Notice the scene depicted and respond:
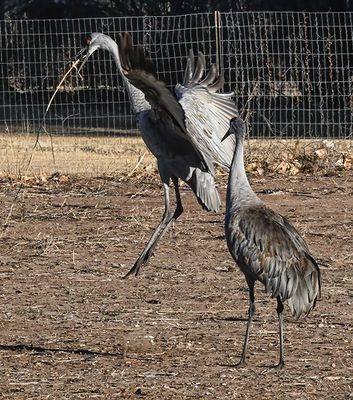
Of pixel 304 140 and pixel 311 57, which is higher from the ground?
pixel 311 57

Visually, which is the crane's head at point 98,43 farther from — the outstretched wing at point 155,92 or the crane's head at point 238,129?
the crane's head at point 238,129

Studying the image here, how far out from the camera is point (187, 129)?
8734 mm

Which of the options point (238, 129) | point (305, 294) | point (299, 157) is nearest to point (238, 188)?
point (238, 129)

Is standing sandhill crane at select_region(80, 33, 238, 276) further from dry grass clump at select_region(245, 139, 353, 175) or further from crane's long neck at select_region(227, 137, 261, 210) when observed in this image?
dry grass clump at select_region(245, 139, 353, 175)

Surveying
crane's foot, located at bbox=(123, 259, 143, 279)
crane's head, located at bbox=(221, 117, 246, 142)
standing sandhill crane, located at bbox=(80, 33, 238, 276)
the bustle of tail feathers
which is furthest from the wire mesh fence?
the bustle of tail feathers

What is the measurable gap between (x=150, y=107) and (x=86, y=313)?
181 centimetres

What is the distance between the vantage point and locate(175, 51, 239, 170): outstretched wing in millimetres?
9023

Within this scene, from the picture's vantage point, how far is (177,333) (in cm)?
716

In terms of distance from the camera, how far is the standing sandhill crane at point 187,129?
848cm

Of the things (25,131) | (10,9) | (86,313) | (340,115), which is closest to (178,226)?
(86,313)

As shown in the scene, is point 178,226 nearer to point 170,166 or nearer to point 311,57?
point 170,166

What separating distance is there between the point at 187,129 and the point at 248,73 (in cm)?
589

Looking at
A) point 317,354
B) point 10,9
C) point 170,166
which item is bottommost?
point 317,354

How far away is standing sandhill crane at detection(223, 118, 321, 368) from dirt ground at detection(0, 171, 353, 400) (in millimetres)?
367
